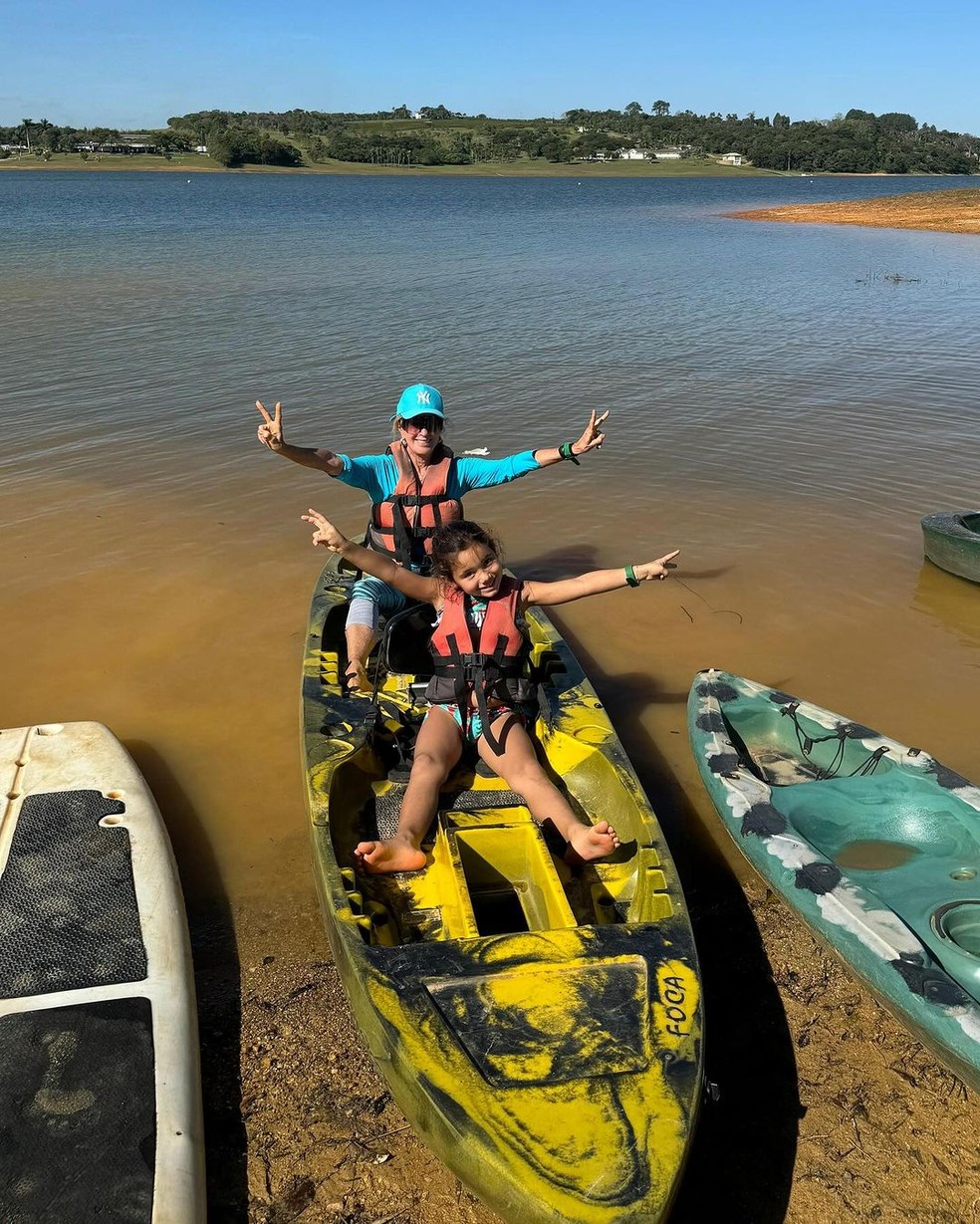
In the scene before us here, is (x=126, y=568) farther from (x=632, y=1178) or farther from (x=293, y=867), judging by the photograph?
(x=632, y=1178)

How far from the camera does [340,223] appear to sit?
4247 cm

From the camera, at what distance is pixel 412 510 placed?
622 centimetres

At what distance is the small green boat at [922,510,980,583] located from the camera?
8.20 meters

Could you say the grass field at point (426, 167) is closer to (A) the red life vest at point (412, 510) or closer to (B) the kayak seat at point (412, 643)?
(A) the red life vest at point (412, 510)

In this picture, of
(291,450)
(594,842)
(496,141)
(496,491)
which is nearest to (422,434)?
(291,450)

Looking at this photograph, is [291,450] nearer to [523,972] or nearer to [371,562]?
[371,562]

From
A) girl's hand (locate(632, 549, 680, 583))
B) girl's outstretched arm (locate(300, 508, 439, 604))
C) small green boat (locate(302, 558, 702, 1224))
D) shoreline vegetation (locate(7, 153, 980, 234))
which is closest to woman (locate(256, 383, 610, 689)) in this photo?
girl's outstretched arm (locate(300, 508, 439, 604))

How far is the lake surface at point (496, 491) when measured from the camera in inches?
259

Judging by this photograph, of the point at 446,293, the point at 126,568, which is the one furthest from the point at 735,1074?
the point at 446,293

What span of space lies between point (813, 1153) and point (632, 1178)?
3.58 ft

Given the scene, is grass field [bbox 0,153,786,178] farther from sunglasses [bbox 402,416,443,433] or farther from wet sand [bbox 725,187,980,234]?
sunglasses [bbox 402,416,443,433]

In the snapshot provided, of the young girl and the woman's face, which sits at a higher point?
the woman's face

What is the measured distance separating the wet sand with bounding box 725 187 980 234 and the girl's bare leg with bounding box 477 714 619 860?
41.3m

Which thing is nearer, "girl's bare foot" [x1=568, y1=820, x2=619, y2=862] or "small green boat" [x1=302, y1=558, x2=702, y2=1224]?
"small green boat" [x1=302, y1=558, x2=702, y2=1224]
